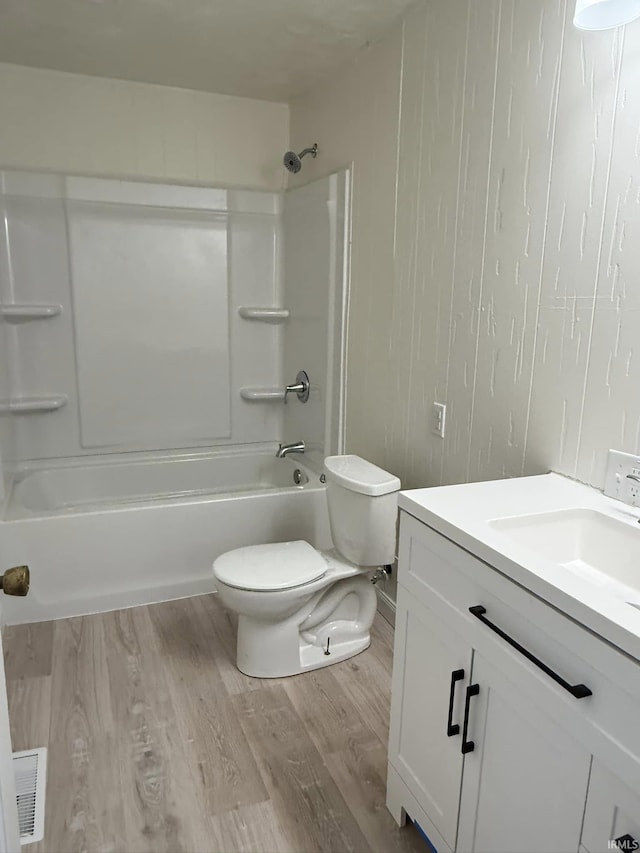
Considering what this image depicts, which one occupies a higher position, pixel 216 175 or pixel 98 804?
pixel 216 175

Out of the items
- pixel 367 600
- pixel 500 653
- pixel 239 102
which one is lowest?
pixel 367 600

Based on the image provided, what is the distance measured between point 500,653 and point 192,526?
5.99 ft

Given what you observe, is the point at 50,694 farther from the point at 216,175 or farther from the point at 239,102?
the point at 239,102

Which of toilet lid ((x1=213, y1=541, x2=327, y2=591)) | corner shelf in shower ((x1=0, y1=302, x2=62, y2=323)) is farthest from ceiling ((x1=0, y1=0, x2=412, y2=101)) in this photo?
toilet lid ((x1=213, y1=541, x2=327, y2=591))

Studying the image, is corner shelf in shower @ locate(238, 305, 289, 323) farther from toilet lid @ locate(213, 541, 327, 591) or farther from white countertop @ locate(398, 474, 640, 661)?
white countertop @ locate(398, 474, 640, 661)

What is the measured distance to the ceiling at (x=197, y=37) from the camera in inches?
86.8

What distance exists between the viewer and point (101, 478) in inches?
128

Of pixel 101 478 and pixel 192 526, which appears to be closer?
pixel 192 526

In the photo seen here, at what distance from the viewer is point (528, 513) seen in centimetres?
136

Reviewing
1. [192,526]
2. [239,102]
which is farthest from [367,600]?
[239,102]

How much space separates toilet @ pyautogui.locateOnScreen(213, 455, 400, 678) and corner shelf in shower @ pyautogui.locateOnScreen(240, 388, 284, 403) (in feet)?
4.25

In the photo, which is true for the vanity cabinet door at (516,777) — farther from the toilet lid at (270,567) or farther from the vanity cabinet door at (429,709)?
the toilet lid at (270,567)

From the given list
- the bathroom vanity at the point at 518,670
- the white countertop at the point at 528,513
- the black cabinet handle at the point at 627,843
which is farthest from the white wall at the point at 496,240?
the black cabinet handle at the point at 627,843

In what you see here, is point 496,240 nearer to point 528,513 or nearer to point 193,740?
point 528,513
